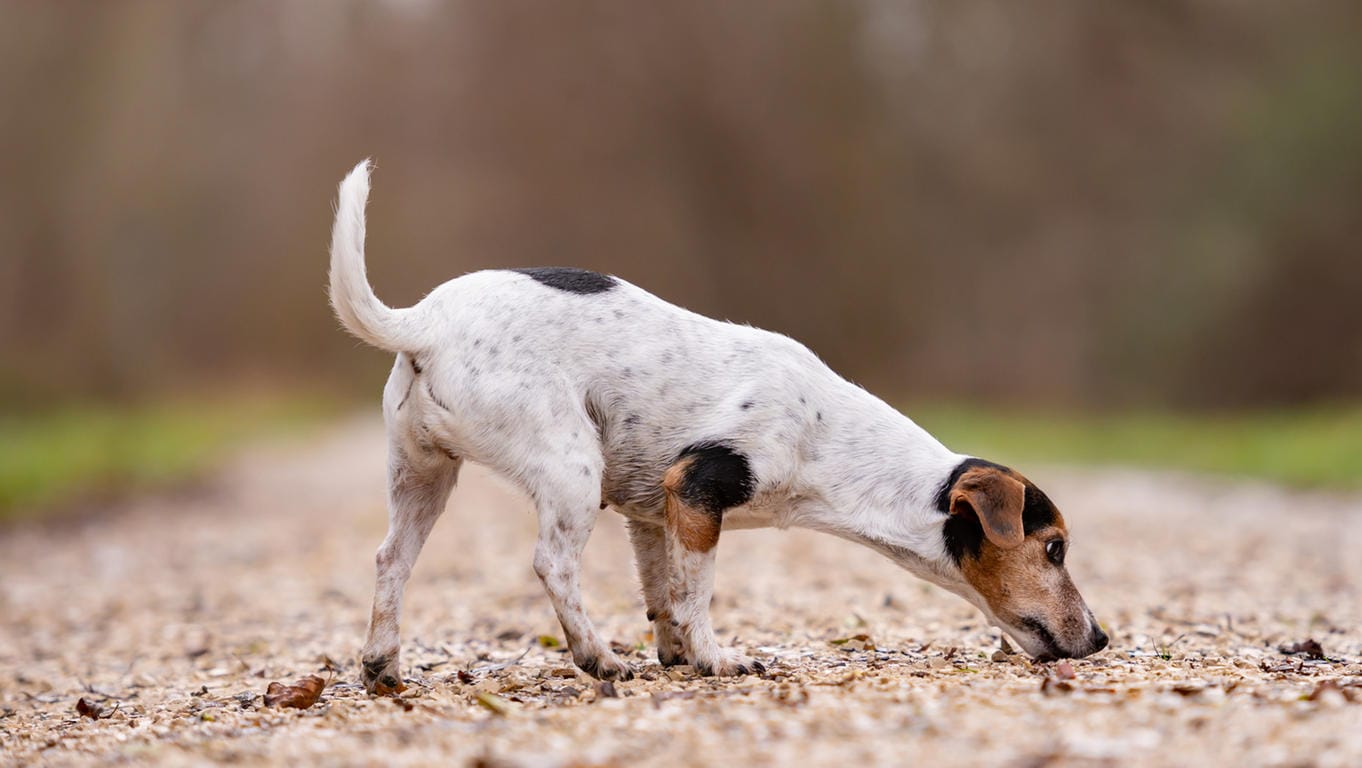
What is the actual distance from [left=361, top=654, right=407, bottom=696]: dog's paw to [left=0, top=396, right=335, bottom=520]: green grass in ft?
36.0

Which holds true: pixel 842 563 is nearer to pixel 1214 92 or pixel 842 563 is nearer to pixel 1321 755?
pixel 1321 755

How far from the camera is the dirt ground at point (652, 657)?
13.1 ft

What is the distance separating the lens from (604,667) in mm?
5328

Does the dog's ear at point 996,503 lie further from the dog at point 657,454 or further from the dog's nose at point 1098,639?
the dog's nose at point 1098,639

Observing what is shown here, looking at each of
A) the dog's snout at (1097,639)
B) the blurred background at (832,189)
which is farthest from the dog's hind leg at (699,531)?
the blurred background at (832,189)

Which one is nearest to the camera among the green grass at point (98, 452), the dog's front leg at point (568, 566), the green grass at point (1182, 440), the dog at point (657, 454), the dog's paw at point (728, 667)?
the dog's front leg at point (568, 566)

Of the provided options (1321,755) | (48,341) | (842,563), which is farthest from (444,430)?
(48,341)

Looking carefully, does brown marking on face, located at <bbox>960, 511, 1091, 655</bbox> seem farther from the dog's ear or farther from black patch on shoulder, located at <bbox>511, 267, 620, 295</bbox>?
black patch on shoulder, located at <bbox>511, 267, 620, 295</bbox>

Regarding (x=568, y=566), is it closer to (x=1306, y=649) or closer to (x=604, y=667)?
(x=604, y=667)

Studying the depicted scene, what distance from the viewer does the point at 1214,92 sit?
30.7 metres

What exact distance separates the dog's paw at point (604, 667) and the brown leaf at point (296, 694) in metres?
1.05

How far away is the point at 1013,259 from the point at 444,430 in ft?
101

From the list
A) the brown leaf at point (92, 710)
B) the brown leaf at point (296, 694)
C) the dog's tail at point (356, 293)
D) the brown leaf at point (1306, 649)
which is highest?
Result: the dog's tail at point (356, 293)

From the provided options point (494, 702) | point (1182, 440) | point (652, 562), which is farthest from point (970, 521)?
point (1182, 440)
